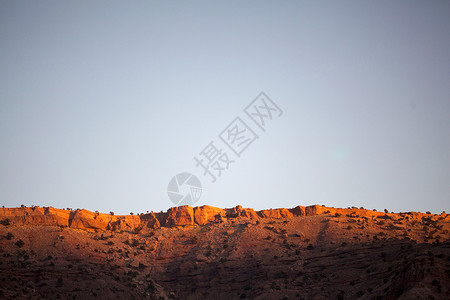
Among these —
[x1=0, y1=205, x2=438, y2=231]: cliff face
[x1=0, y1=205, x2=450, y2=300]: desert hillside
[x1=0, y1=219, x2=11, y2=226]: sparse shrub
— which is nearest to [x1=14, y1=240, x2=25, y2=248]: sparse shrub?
[x1=0, y1=205, x2=450, y2=300]: desert hillside

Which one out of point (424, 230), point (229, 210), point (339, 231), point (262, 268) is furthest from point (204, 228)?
point (424, 230)

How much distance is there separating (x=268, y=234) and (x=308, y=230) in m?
5.28

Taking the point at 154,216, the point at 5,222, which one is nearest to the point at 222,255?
the point at 154,216

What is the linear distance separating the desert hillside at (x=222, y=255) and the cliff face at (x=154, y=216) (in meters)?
0.16

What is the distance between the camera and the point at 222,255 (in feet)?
189

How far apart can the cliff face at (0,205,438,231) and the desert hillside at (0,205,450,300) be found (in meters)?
0.16

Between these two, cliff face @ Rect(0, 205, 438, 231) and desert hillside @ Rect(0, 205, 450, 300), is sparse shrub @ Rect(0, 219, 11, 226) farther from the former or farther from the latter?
cliff face @ Rect(0, 205, 438, 231)

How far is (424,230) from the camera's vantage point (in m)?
57.3

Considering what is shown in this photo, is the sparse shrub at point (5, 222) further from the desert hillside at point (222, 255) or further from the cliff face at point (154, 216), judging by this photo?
the cliff face at point (154, 216)

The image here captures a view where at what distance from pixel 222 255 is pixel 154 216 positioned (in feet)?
56.1

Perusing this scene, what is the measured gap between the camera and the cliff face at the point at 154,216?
6456cm

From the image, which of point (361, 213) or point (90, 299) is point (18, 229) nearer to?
point (90, 299)

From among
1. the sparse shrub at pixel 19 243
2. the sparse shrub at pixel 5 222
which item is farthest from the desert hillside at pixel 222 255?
the sparse shrub at pixel 5 222

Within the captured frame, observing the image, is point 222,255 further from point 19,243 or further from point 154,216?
point 19,243
